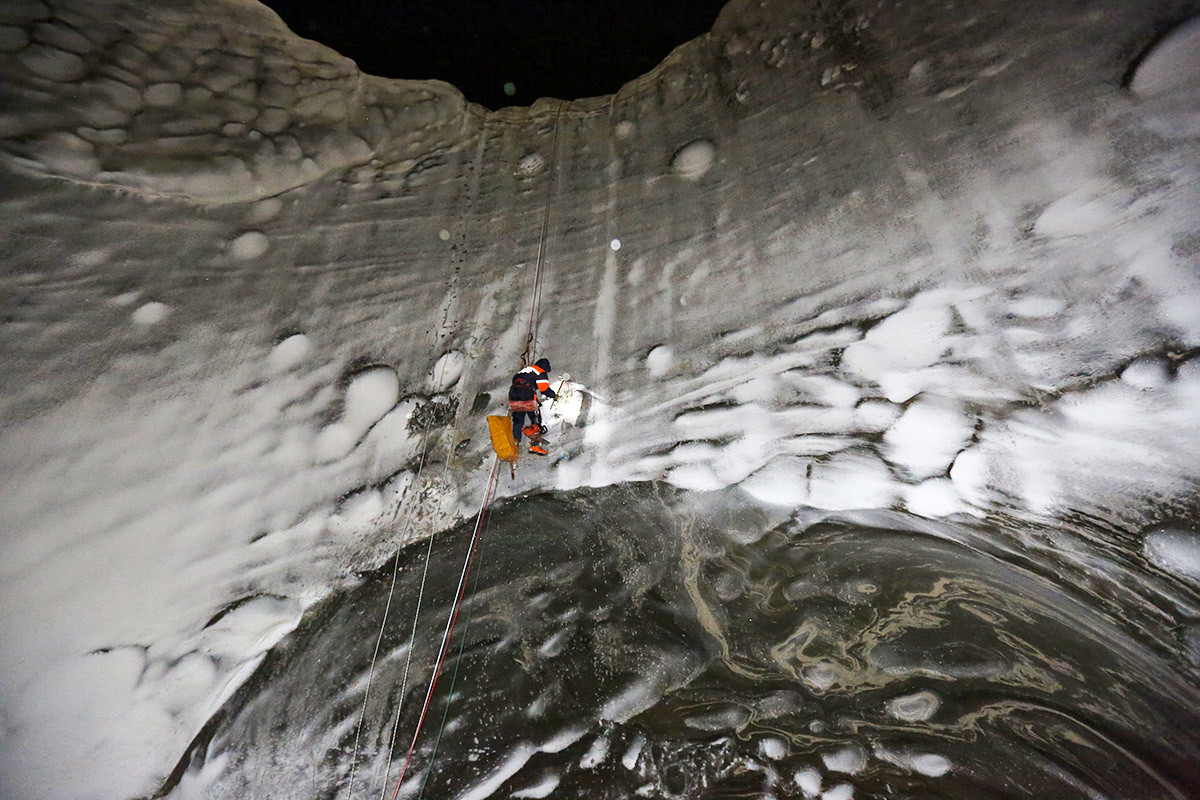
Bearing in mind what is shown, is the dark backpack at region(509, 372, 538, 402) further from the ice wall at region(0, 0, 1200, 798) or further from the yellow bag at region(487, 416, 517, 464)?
the ice wall at region(0, 0, 1200, 798)

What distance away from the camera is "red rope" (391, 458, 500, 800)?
153cm

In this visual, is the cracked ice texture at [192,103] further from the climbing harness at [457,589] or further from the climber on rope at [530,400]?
the climber on rope at [530,400]

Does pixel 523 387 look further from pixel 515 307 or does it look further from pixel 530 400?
pixel 515 307

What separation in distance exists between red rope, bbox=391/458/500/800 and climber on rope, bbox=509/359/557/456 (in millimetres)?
148

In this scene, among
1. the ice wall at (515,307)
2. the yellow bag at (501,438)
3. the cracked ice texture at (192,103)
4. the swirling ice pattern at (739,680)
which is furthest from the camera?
the cracked ice texture at (192,103)

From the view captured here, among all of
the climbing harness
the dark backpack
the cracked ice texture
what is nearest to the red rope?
the climbing harness

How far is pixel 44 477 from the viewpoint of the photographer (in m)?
1.59

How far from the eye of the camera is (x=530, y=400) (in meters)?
1.88

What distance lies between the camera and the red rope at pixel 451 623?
1.53 metres

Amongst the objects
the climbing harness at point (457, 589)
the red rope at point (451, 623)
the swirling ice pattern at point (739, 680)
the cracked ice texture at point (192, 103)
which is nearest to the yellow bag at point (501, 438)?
the climbing harness at point (457, 589)

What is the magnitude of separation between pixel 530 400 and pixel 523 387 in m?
0.05

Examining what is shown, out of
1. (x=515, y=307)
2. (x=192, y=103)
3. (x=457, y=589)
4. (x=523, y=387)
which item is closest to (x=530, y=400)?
(x=523, y=387)

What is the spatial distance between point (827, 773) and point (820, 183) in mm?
1868

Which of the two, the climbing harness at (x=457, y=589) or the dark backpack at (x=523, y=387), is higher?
the dark backpack at (x=523, y=387)
